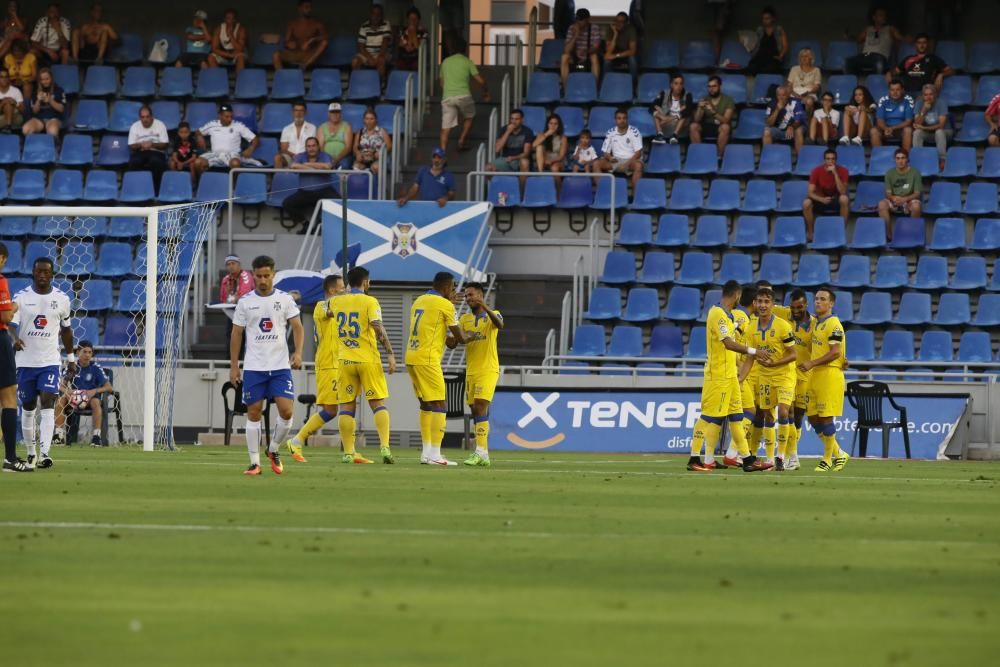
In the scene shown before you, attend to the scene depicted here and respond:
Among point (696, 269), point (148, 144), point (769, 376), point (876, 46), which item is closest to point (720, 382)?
point (769, 376)

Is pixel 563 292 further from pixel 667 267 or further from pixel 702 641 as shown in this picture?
pixel 702 641

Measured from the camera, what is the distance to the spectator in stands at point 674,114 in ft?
97.0

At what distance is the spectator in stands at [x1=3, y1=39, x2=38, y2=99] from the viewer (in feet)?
103

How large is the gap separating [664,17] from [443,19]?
4.27 meters

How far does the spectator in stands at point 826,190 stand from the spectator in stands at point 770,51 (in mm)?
2984

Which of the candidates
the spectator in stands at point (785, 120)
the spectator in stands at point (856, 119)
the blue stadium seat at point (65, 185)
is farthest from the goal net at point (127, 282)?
the spectator in stands at point (856, 119)

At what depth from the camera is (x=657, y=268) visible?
91.9ft

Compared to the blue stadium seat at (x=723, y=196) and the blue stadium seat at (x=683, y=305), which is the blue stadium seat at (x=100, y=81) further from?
the blue stadium seat at (x=683, y=305)

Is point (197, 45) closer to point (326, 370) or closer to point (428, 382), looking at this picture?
point (326, 370)

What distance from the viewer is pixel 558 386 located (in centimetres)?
2505

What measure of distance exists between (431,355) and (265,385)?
139 inches

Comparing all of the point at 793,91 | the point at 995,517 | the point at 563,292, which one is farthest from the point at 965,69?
the point at 995,517

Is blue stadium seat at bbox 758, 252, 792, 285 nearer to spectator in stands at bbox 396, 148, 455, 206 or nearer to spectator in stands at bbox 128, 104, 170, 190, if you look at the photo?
spectator in stands at bbox 396, 148, 455, 206

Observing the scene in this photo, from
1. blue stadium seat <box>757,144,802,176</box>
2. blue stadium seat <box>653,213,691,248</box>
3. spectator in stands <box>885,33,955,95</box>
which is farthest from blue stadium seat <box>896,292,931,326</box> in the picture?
spectator in stands <box>885,33,955,95</box>
